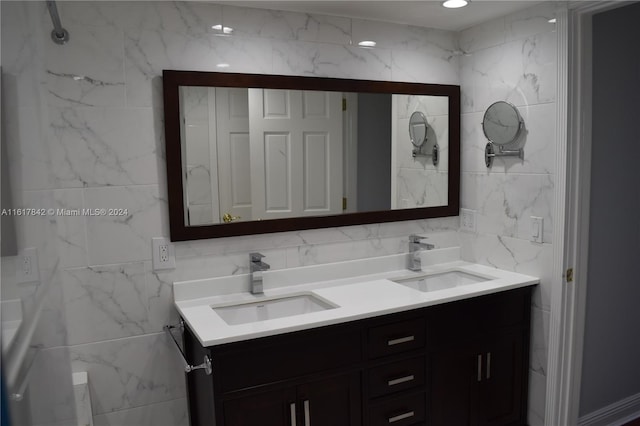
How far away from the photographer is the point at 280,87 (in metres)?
2.32

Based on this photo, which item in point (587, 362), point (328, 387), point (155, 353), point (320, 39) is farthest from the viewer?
point (587, 362)

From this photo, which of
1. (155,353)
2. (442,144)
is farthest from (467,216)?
(155,353)

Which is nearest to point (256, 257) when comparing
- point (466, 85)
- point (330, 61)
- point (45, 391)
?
point (330, 61)

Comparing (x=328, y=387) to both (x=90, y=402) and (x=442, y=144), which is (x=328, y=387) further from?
(x=442, y=144)

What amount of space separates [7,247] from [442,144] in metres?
2.65

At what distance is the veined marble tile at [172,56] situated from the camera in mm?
2061

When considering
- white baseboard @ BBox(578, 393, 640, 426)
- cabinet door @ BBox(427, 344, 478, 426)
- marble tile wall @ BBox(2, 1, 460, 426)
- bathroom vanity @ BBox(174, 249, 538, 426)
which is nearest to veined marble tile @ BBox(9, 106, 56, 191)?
bathroom vanity @ BBox(174, 249, 538, 426)

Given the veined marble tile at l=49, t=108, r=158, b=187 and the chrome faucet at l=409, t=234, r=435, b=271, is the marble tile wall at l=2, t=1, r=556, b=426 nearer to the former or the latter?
the veined marble tile at l=49, t=108, r=158, b=187

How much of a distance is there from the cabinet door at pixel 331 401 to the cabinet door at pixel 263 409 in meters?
0.05

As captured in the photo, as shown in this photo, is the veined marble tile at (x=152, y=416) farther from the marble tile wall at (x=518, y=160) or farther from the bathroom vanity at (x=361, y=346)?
the marble tile wall at (x=518, y=160)

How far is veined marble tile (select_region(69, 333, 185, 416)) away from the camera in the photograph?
6.87 ft

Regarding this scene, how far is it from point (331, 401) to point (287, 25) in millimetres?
1707

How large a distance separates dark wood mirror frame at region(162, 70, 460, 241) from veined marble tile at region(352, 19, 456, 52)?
0.21 m

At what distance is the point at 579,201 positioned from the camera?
7.57 ft
